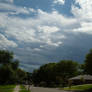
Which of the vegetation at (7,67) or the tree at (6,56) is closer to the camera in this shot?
the vegetation at (7,67)

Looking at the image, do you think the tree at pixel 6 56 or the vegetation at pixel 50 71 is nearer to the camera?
the vegetation at pixel 50 71

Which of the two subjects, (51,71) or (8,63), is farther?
(51,71)

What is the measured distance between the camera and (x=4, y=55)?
80.6m

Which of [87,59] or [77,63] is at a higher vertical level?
[77,63]

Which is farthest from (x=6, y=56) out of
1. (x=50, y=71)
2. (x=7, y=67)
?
(x=50, y=71)

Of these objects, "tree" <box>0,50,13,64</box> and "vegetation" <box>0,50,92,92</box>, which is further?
"tree" <box>0,50,13,64</box>

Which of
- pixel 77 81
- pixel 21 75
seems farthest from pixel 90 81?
pixel 21 75

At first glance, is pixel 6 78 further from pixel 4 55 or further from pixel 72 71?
pixel 72 71

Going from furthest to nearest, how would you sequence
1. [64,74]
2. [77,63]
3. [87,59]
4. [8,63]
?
[77,63], [64,74], [8,63], [87,59]

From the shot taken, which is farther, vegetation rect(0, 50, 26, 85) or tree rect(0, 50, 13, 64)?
tree rect(0, 50, 13, 64)

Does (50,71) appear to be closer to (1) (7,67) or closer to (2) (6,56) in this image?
(2) (6,56)

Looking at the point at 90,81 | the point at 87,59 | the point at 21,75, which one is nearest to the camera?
the point at 87,59

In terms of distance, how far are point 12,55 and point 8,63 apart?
3882 mm

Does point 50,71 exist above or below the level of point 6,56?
below
